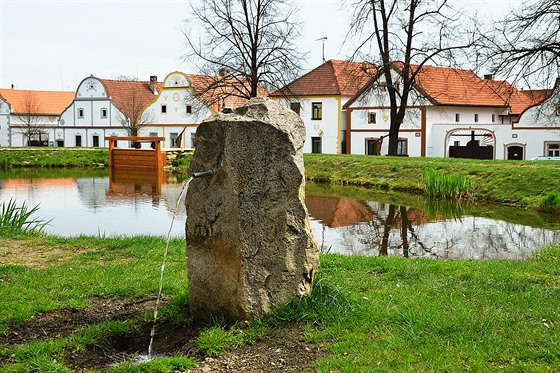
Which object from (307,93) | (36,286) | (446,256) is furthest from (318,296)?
(307,93)

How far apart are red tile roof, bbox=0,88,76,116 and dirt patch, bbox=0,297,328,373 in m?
68.0

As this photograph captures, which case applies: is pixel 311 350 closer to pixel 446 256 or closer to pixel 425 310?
pixel 425 310

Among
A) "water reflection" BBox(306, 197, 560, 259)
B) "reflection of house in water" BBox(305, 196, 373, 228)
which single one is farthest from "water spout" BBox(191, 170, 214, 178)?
"reflection of house in water" BBox(305, 196, 373, 228)

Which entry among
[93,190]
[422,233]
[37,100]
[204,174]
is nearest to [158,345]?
[204,174]

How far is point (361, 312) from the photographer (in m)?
5.72

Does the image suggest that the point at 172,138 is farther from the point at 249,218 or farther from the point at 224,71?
the point at 249,218

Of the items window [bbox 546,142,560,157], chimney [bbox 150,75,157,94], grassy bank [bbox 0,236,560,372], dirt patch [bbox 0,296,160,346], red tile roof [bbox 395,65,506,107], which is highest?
chimney [bbox 150,75,157,94]

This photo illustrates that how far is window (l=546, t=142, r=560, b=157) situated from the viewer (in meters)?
39.2

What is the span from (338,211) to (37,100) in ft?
205

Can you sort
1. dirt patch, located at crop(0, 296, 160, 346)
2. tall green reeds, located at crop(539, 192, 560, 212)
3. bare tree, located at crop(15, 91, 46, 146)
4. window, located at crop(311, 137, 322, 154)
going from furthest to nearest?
1. bare tree, located at crop(15, 91, 46, 146)
2. window, located at crop(311, 137, 322, 154)
3. tall green reeds, located at crop(539, 192, 560, 212)
4. dirt patch, located at crop(0, 296, 160, 346)

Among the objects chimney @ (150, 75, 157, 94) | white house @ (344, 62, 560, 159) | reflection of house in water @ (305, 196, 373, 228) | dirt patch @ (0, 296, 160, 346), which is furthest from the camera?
chimney @ (150, 75, 157, 94)

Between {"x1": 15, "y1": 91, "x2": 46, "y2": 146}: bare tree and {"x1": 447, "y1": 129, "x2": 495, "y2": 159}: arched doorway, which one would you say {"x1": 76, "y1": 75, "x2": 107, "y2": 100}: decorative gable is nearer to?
{"x1": 15, "y1": 91, "x2": 46, "y2": 146}: bare tree

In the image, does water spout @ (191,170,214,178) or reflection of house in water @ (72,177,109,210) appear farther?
reflection of house in water @ (72,177,109,210)

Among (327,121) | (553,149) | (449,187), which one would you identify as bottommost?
(449,187)
